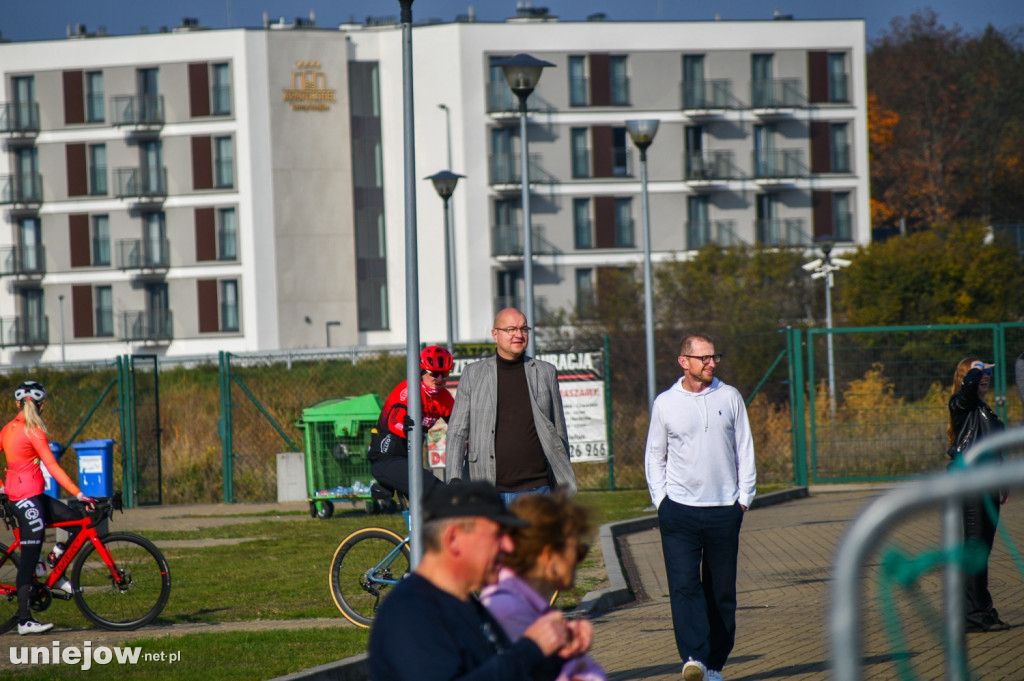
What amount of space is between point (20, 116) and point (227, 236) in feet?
35.6

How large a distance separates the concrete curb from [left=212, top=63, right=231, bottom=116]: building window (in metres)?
40.5

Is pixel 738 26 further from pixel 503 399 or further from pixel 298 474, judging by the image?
pixel 503 399

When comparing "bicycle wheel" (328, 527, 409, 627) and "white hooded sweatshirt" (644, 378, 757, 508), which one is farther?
"bicycle wheel" (328, 527, 409, 627)

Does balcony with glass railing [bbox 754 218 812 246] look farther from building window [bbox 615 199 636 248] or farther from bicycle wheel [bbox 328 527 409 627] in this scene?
bicycle wheel [bbox 328 527 409 627]

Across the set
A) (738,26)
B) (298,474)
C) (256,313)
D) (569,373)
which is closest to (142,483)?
(298,474)

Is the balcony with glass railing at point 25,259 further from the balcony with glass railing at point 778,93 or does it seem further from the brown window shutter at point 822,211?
the brown window shutter at point 822,211

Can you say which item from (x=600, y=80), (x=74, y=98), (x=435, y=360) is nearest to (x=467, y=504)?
(x=435, y=360)

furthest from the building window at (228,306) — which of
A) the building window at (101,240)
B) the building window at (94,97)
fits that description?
the building window at (94,97)

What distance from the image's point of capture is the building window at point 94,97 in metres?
55.2

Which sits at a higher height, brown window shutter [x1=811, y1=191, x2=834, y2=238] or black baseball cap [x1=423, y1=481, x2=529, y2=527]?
brown window shutter [x1=811, y1=191, x2=834, y2=238]

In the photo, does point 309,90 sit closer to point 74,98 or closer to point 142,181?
point 142,181

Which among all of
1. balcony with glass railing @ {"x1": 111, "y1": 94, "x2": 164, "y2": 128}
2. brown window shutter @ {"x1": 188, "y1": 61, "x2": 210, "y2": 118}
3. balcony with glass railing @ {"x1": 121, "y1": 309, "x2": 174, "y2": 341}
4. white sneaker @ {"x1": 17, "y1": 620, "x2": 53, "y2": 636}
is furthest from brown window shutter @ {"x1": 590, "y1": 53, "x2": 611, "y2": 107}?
white sneaker @ {"x1": 17, "y1": 620, "x2": 53, "y2": 636}

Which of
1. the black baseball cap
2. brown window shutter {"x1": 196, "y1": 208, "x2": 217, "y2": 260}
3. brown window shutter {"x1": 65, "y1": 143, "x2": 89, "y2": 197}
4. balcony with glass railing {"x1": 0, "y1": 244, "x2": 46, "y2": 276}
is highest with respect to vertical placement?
brown window shutter {"x1": 65, "y1": 143, "x2": 89, "y2": 197}

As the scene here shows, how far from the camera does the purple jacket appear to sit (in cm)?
363
